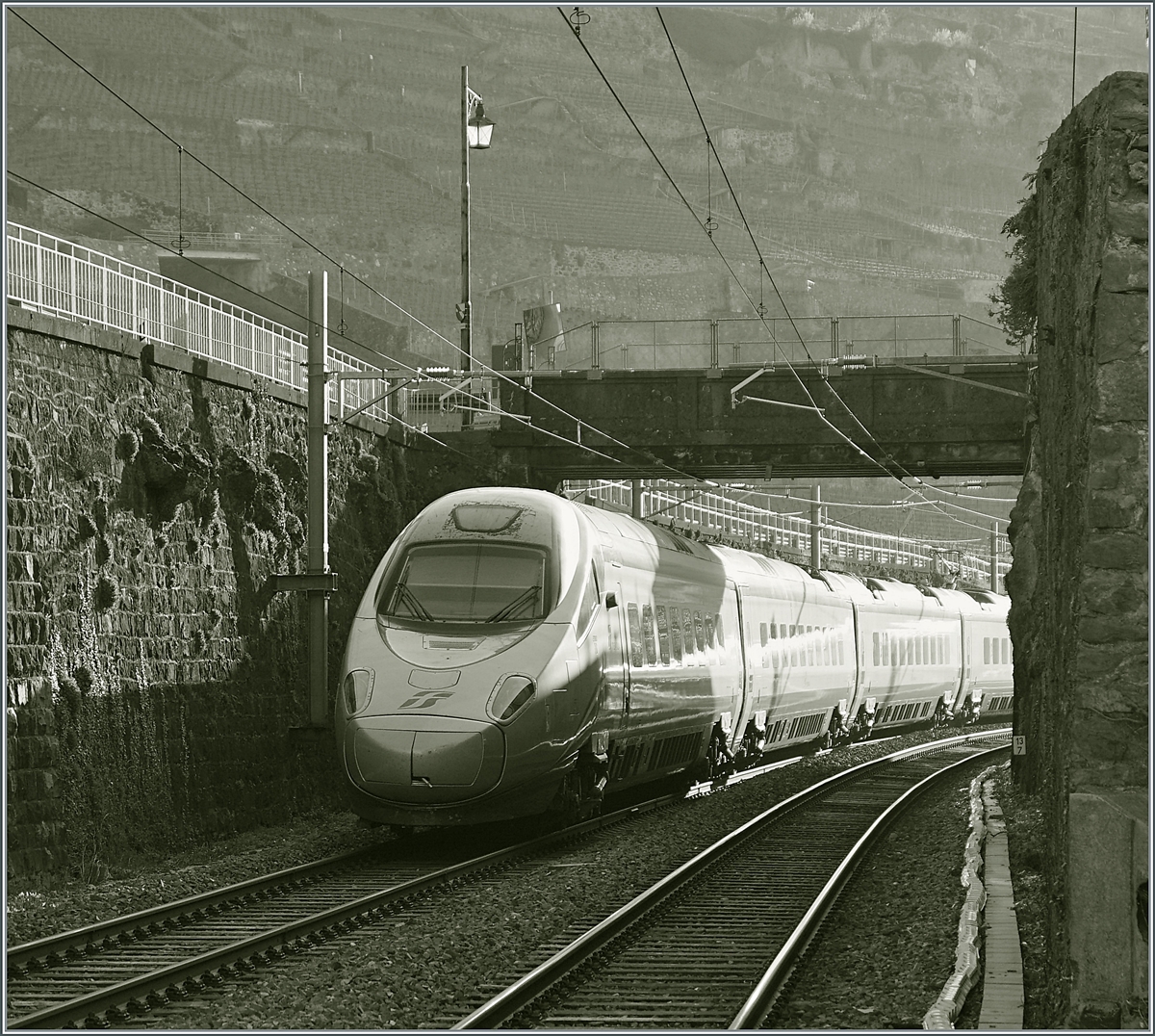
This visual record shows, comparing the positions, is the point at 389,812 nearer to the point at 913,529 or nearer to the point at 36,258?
the point at 36,258

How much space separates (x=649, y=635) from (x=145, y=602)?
5.34 meters

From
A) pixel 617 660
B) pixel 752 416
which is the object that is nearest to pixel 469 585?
pixel 617 660

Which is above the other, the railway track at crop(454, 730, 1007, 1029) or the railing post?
the railing post

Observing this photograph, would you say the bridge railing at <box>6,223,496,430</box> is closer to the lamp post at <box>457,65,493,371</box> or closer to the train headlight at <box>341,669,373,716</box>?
the lamp post at <box>457,65,493,371</box>

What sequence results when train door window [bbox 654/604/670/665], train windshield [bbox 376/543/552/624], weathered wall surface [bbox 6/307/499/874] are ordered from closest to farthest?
weathered wall surface [bbox 6/307/499/874] < train windshield [bbox 376/543/552/624] < train door window [bbox 654/604/670/665]

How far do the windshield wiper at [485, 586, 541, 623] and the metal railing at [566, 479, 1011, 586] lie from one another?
17.3 meters

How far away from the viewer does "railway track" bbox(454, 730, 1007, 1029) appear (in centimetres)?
907

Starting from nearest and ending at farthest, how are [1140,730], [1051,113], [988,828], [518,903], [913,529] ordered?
[1140,730], [518,903], [988,828], [913,529], [1051,113]

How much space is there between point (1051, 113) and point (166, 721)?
15851 centimetres

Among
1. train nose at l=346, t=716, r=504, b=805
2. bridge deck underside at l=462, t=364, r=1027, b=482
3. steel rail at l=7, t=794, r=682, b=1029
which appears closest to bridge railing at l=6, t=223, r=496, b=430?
bridge deck underside at l=462, t=364, r=1027, b=482

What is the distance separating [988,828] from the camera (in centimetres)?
1722

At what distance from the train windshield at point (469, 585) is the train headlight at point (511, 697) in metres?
0.78

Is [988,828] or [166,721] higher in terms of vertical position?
[166,721]

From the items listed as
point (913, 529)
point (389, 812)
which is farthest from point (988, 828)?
point (913, 529)
